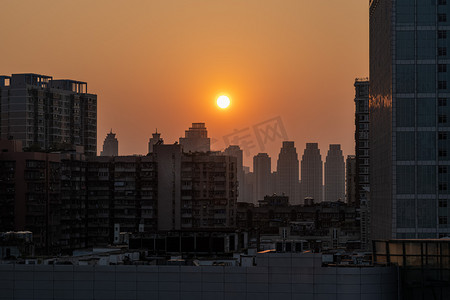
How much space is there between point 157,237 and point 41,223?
77742 millimetres

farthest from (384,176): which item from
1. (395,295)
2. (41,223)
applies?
(41,223)

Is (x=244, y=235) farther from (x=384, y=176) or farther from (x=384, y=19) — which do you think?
(x=384, y=19)

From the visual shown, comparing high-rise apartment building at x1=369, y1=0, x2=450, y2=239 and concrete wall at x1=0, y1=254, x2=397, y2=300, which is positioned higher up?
high-rise apartment building at x1=369, y1=0, x2=450, y2=239

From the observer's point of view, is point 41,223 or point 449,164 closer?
point 449,164

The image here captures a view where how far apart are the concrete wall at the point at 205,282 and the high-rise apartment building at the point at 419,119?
213ft

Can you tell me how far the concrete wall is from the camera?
6800 cm

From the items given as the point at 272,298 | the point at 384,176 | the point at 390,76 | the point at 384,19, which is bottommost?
the point at 272,298

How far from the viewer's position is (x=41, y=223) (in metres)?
194

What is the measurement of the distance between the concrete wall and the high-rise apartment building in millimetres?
65020

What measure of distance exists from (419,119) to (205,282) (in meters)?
73.5

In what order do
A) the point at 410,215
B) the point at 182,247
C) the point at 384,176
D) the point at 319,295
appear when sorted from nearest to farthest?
1. the point at 319,295
2. the point at 182,247
3. the point at 410,215
4. the point at 384,176

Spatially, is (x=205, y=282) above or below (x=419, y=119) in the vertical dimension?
below

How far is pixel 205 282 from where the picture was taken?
227ft

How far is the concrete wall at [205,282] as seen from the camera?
68.0 metres
